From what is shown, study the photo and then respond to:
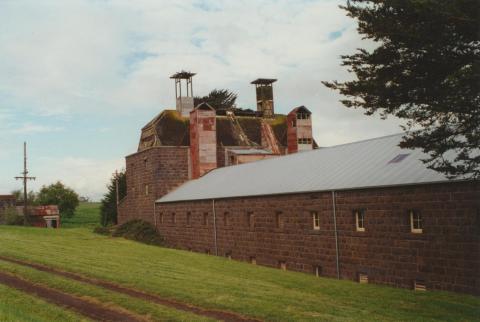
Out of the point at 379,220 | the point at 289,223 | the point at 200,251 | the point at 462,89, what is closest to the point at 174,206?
the point at 200,251

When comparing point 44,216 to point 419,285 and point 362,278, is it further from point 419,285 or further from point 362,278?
point 419,285

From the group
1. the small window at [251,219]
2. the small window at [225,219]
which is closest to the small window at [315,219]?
the small window at [251,219]

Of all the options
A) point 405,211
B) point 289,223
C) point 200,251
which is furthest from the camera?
point 200,251

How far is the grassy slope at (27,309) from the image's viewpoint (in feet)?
39.0

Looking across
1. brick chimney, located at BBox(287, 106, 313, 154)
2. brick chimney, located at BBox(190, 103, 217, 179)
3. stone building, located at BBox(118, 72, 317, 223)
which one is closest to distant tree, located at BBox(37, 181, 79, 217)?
stone building, located at BBox(118, 72, 317, 223)

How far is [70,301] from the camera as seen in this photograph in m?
14.9

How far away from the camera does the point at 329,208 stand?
24.5 m

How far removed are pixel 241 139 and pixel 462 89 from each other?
3803 cm

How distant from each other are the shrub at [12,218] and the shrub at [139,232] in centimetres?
2048

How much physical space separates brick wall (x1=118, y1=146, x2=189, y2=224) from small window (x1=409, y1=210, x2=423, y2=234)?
28.3m

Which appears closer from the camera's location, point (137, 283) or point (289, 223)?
point (137, 283)

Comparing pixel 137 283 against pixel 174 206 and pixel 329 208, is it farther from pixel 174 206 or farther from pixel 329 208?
pixel 174 206

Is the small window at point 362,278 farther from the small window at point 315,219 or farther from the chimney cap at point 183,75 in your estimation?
the chimney cap at point 183,75

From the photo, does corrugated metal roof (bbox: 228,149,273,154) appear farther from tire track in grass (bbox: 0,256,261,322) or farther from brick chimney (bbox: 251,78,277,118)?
tire track in grass (bbox: 0,256,261,322)
